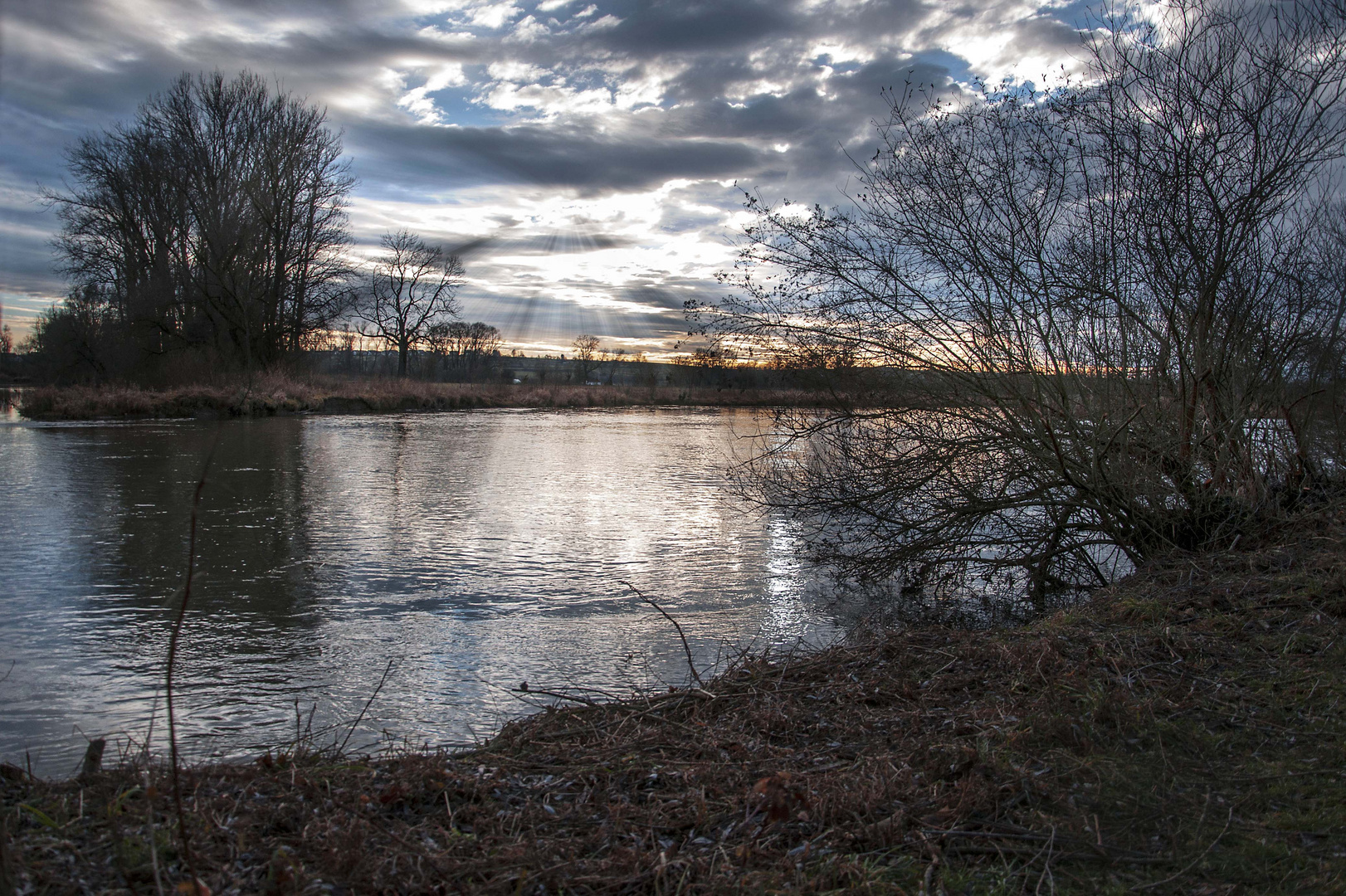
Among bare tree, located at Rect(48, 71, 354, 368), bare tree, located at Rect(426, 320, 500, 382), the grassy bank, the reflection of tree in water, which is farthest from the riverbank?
bare tree, located at Rect(426, 320, 500, 382)

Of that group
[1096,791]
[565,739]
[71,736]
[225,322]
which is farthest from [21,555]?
[225,322]

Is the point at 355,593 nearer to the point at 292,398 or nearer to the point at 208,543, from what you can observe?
the point at 208,543

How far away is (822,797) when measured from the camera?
2914mm

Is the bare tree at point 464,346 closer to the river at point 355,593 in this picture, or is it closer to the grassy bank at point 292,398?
the grassy bank at point 292,398

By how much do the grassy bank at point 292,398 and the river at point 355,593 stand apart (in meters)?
2.12

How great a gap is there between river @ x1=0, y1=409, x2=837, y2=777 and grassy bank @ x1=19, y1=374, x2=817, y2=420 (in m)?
2.12

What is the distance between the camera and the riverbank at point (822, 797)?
8.13 feet

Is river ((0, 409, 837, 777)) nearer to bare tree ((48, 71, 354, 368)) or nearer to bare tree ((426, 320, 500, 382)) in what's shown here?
bare tree ((48, 71, 354, 368))

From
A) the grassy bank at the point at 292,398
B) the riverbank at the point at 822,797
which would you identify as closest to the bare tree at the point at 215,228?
the grassy bank at the point at 292,398

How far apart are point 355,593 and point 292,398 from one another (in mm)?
24269

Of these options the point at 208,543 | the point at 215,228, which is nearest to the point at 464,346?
the point at 215,228

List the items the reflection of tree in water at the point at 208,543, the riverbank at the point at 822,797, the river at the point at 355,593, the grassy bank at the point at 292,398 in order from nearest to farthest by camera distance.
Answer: the riverbank at the point at 822,797, the river at the point at 355,593, the reflection of tree in water at the point at 208,543, the grassy bank at the point at 292,398

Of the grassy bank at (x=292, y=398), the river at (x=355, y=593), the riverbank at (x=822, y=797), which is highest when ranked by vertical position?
the grassy bank at (x=292, y=398)

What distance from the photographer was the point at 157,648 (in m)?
5.62
